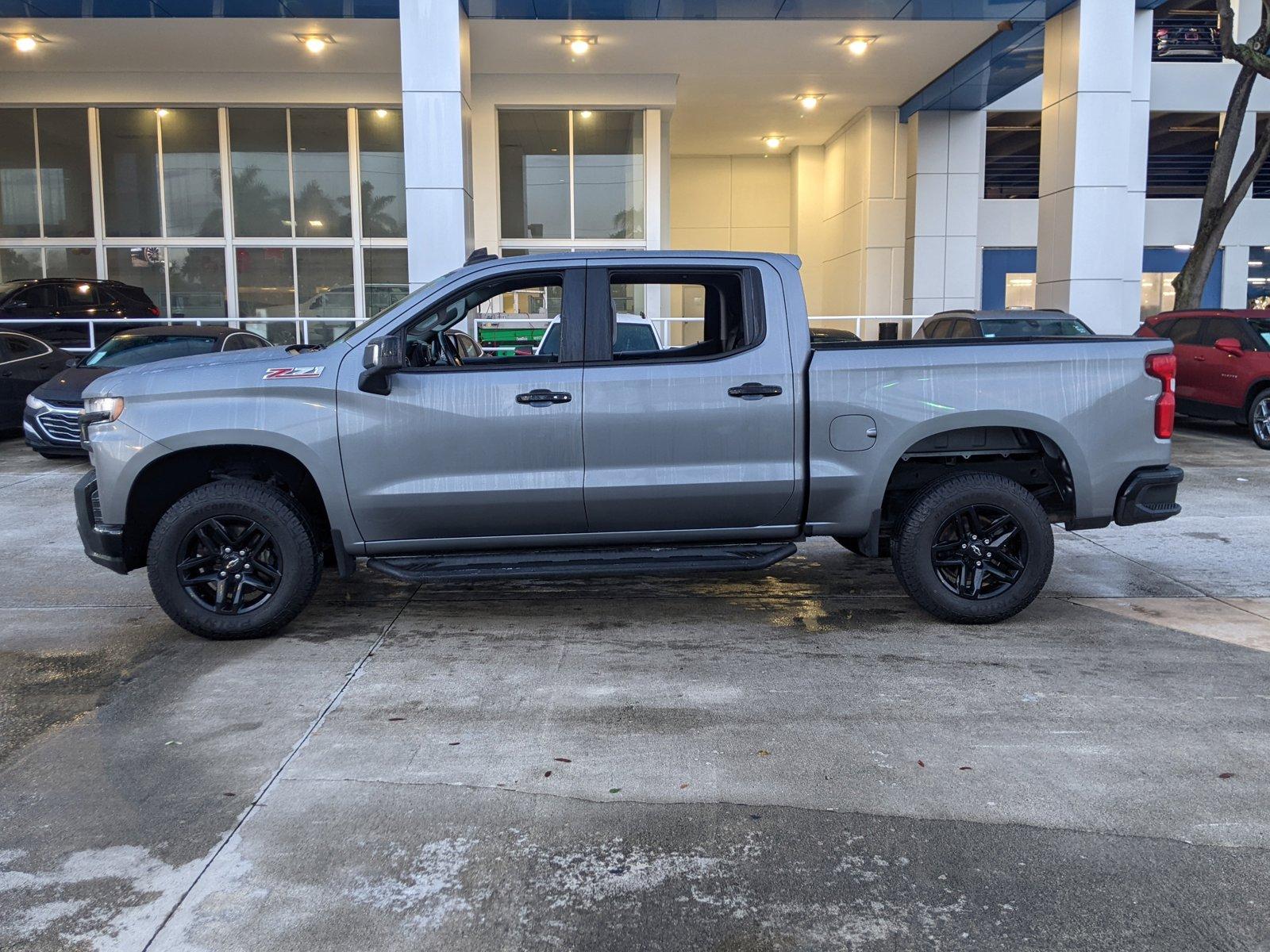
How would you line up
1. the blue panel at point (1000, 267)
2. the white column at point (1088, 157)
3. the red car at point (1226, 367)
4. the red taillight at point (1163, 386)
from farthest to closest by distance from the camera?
1. the blue panel at point (1000, 267)
2. the white column at point (1088, 157)
3. the red car at point (1226, 367)
4. the red taillight at point (1163, 386)

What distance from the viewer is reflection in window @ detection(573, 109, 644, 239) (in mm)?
22047

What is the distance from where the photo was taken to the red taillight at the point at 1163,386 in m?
5.82

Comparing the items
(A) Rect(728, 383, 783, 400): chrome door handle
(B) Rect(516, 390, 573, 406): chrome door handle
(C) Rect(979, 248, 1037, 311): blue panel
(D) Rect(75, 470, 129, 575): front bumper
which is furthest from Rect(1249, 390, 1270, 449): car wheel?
(C) Rect(979, 248, 1037, 311): blue panel

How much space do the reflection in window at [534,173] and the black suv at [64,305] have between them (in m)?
7.75

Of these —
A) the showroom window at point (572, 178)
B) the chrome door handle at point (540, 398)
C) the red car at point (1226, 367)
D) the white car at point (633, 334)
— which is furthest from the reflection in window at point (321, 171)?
the chrome door handle at point (540, 398)

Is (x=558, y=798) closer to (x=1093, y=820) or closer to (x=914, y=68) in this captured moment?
(x=1093, y=820)

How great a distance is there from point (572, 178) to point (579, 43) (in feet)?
12.5

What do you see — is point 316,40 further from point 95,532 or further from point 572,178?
point 95,532

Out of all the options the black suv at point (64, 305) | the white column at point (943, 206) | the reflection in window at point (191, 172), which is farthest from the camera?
the white column at point (943, 206)

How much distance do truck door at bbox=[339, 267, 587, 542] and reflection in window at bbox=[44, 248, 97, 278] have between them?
66.4 ft

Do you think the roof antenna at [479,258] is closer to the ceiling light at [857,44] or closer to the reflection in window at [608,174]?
the ceiling light at [857,44]

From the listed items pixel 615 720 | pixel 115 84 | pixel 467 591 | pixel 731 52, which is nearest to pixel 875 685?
pixel 615 720

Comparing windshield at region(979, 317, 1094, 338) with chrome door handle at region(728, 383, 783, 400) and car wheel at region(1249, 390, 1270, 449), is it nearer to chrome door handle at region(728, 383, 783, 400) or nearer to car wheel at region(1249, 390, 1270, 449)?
car wheel at region(1249, 390, 1270, 449)

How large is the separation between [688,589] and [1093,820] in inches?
138
